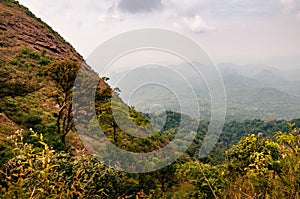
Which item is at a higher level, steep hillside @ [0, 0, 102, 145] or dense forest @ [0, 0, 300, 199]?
steep hillside @ [0, 0, 102, 145]

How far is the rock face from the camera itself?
1072 inches

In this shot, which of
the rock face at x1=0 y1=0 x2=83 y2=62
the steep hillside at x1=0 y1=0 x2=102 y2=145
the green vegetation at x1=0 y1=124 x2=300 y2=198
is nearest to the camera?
the green vegetation at x1=0 y1=124 x2=300 y2=198

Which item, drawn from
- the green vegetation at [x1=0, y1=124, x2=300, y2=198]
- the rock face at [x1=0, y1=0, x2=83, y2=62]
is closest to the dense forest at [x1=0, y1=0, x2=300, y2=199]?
the green vegetation at [x1=0, y1=124, x2=300, y2=198]

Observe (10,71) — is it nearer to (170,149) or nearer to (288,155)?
(170,149)

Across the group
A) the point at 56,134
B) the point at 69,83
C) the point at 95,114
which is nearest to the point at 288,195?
the point at 95,114

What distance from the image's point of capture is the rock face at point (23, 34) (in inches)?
1072

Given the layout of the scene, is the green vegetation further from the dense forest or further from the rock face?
the rock face

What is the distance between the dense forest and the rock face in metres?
0.31

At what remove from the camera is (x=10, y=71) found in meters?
19.9

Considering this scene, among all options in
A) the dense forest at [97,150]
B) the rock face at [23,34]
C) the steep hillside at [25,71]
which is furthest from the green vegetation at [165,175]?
the rock face at [23,34]

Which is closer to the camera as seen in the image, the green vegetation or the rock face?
the green vegetation

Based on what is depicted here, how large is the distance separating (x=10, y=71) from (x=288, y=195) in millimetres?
20932

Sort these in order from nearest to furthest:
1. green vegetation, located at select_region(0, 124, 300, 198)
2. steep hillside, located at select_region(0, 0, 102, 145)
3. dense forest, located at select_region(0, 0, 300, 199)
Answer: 1. green vegetation, located at select_region(0, 124, 300, 198)
2. dense forest, located at select_region(0, 0, 300, 199)
3. steep hillside, located at select_region(0, 0, 102, 145)

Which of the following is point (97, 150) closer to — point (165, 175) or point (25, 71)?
point (165, 175)
